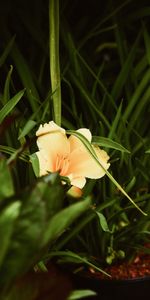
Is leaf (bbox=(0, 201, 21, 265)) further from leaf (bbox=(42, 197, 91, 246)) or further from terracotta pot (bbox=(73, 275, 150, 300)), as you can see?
terracotta pot (bbox=(73, 275, 150, 300))

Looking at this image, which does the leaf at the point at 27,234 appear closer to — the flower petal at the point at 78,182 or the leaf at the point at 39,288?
the leaf at the point at 39,288

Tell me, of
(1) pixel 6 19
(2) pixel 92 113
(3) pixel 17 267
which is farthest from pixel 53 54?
(3) pixel 17 267

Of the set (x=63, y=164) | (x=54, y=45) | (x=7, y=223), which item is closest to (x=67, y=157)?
(x=63, y=164)

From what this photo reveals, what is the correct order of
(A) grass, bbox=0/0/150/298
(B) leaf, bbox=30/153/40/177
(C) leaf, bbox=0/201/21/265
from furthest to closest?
(A) grass, bbox=0/0/150/298 → (B) leaf, bbox=30/153/40/177 → (C) leaf, bbox=0/201/21/265

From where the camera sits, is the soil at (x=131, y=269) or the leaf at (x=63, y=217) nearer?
the leaf at (x=63, y=217)

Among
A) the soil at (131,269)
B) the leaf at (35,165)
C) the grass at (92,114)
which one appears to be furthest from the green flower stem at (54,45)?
the soil at (131,269)

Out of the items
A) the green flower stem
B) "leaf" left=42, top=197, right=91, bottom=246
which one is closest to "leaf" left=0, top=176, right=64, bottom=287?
"leaf" left=42, top=197, right=91, bottom=246
